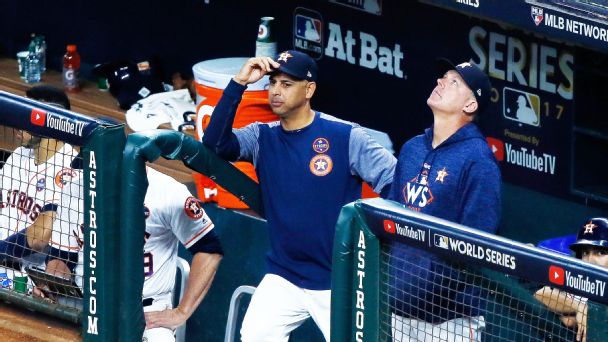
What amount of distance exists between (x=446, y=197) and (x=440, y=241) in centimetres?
88

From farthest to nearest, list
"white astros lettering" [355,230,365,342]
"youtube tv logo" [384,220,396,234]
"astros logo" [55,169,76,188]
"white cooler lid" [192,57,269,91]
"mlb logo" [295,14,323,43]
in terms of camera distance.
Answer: "mlb logo" [295,14,323,43] → "white cooler lid" [192,57,269,91] → "astros logo" [55,169,76,188] → "white astros lettering" [355,230,365,342] → "youtube tv logo" [384,220,396,234]

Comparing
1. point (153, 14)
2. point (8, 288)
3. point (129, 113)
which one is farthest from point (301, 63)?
point (153, 14)

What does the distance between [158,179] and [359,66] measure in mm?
2265

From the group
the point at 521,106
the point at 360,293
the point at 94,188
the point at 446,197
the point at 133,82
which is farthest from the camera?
the point at 133,82

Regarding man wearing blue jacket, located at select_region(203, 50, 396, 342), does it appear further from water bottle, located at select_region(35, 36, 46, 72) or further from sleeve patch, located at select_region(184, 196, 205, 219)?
water bottle, located at select_region(35, 36, 46, 72)

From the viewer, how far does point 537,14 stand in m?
6.14

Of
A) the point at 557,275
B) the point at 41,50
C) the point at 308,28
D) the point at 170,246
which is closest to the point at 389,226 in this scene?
the point at 557,275

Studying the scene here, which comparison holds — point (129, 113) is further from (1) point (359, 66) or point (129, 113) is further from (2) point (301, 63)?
(2) point (301, 63)

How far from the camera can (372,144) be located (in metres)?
6.11

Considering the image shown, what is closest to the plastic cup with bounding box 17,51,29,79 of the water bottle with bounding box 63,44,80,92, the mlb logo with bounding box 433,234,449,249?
the water bottle with bounding box 63,44,80,92

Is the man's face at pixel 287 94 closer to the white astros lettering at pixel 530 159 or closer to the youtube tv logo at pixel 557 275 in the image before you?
the white astros lettering at pixel 530 159

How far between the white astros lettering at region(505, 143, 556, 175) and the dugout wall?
2.75m

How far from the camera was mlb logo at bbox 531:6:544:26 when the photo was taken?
20.1 feet

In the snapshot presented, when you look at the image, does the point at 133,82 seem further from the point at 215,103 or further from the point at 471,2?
the point at 471,2
